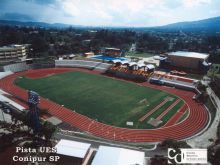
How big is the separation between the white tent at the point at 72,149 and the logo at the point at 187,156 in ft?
28.4

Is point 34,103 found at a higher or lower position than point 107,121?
higher

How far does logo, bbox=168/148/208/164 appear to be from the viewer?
18.2m

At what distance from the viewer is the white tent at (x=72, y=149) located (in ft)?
67.9

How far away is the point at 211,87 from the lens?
152ft

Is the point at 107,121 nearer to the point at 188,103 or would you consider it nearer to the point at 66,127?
the point at 66,127

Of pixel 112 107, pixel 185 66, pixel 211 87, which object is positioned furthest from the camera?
pixel 185 66

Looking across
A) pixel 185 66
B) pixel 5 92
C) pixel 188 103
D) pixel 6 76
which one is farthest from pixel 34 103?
pixel 185 66

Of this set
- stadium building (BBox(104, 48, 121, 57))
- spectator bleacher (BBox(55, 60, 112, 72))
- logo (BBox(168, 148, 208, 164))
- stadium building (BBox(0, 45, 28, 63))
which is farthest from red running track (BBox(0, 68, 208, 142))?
stadium building (BBox(104, 48, 121, 57))

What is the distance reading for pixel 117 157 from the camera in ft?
65.2

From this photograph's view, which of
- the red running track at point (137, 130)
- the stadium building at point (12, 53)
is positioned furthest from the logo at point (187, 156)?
the stadium building at point (12, 53)

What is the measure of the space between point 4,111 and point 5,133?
819cm

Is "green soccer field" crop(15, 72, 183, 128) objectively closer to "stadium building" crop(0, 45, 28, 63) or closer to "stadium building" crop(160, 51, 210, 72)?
"stadium building" crop(160, 51, 210, 72)

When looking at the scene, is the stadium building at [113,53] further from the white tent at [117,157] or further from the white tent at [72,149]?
the white tent at [117,157]

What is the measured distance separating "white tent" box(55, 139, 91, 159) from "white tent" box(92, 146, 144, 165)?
5.51ft
